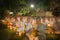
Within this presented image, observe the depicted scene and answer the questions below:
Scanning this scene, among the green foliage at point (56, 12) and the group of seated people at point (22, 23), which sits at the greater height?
the green foliage at point (56, 12)

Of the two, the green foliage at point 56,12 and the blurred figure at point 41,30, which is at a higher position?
the green foliage at point 56,12

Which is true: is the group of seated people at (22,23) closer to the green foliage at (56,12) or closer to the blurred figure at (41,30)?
the blurred figure at (41,30)

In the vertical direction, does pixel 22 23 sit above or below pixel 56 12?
below

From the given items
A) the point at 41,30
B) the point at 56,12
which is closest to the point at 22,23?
the point at 41,30

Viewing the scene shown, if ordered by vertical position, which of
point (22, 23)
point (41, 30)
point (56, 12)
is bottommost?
point (41, 30)

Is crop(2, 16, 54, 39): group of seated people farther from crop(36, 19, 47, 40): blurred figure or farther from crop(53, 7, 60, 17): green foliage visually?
crop(53, 7, 60, 17): green foliage

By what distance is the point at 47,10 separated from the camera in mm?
1816

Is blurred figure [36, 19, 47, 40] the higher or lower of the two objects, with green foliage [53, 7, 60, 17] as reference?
lower

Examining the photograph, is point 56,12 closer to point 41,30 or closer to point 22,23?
point 41,30

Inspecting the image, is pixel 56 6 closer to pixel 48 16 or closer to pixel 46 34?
pixel 48 16

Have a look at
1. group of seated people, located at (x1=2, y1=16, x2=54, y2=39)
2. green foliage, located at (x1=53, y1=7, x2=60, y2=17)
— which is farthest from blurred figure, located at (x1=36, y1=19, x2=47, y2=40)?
green foliage, located at (x1=53, y1=7, x2=60, y2=17)

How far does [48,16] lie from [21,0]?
45cm

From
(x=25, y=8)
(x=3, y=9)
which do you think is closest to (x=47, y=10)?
(x=25, y=8)

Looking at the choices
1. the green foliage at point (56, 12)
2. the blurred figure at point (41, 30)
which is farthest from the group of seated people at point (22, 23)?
the green foliage at point (56, 12)
